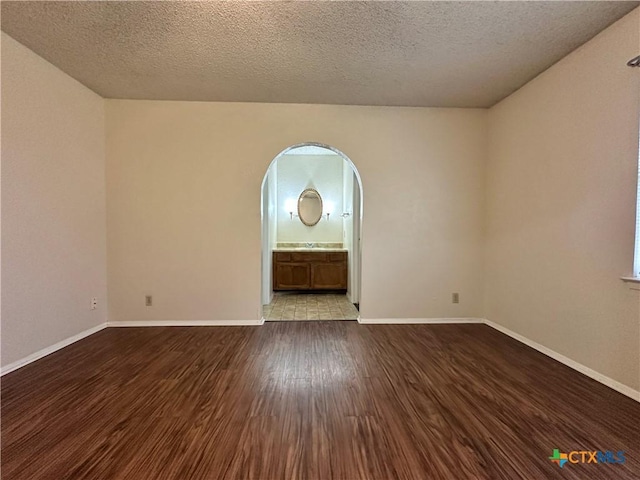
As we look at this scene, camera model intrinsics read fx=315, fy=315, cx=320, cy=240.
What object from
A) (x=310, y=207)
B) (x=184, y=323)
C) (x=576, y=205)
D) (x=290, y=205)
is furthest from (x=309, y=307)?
(x=576, y=205)

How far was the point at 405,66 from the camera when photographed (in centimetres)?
285

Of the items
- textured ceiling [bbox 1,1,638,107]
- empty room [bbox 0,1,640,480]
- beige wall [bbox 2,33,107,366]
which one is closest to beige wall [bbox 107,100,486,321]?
empty room [bbox 0,1,640,480]

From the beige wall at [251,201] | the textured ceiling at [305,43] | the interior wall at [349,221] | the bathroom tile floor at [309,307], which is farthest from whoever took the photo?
the interior wall at [349,221]

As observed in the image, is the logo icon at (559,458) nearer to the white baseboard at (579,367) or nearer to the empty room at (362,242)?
the empty room at (362,242)

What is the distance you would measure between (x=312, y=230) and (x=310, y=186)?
926 millimetres

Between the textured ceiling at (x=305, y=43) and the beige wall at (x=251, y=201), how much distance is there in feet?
1.30

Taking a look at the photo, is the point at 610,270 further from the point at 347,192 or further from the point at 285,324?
the point at 347,192

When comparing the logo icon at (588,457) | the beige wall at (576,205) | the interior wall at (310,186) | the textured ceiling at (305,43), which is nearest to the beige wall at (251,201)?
the textured ceiling at (305,43)

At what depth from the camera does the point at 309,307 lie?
4844mm

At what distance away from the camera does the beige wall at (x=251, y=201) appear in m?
3.71

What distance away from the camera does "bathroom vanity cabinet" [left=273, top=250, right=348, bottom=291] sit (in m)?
5.91

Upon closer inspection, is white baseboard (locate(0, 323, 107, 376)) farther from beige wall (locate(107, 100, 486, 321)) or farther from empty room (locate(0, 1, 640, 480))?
beige wall (locate(107, 100, 486, 321))

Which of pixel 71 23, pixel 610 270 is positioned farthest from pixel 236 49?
pixel 610 270

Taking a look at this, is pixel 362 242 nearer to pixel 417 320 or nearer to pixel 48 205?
pixel 417 320
